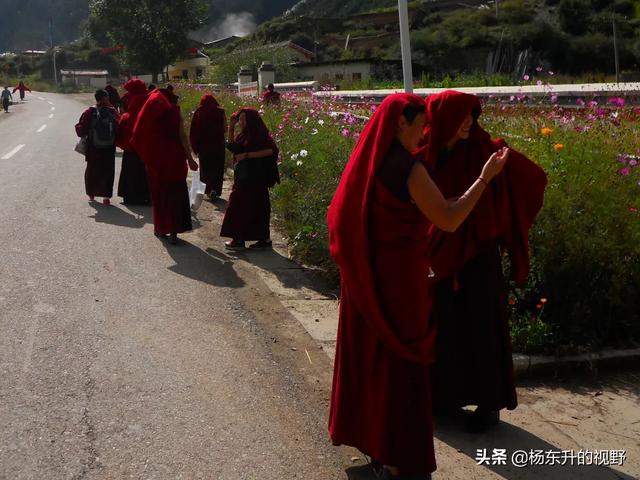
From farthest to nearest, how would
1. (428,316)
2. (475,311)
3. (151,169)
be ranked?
(151,169)
(475,311)
(428,316)

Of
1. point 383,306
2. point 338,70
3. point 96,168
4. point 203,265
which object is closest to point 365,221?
point 383,306

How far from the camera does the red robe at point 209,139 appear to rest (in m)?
11.2

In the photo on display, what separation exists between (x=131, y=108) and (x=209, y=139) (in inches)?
45.0

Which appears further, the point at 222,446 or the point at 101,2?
the point at 101,2

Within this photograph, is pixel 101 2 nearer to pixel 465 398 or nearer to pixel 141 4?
pixel 141 4

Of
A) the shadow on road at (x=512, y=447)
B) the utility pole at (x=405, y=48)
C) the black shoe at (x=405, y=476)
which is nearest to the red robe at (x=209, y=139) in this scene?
the utility pole at (x=405, y=48)

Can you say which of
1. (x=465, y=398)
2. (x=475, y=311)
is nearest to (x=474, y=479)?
(x=465, y=398)

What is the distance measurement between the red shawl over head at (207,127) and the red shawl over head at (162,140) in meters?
2.20

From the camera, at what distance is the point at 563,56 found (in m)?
45.8

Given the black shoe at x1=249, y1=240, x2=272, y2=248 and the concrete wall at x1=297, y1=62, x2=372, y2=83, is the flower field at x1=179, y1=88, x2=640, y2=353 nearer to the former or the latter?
the black shoe at x1=249, y1=240, x2=272, y2=248

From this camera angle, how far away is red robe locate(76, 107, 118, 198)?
1165cm

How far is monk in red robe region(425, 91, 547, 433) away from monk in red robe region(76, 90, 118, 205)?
26.6 ft

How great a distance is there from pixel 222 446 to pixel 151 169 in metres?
5.26

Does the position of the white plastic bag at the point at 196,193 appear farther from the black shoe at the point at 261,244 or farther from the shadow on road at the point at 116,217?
the black shoe at the point at 261,244
